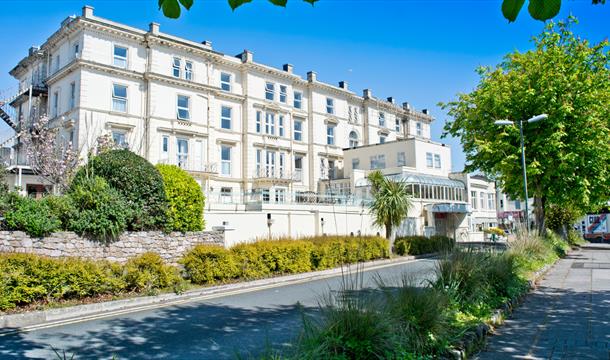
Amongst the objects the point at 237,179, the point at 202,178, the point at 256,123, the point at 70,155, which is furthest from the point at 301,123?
the point at 70,155

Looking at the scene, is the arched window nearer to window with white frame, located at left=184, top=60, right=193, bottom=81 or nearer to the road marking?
window with white frame, located at left=184, top=60, right=193, bottom=81

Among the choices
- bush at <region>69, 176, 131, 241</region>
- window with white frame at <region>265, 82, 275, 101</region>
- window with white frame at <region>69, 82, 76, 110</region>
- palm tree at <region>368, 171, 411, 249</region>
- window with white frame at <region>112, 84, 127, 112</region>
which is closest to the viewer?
bush at <region>69, 176, 131, 241</region>

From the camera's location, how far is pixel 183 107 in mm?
34781

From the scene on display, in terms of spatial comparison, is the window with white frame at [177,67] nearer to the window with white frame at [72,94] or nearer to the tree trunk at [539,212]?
the window with white frame at [72,94]

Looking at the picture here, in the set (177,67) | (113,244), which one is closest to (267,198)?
(177,67)

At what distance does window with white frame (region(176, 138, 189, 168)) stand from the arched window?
20.6 m

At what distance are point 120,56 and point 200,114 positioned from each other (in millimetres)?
6844

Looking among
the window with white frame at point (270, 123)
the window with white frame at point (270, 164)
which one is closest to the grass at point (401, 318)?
the window with white frame at point (270, 164)

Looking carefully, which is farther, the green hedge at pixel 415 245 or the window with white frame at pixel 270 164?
the window with white frame at pixel 270 164

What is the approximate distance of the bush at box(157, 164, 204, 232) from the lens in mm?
15609

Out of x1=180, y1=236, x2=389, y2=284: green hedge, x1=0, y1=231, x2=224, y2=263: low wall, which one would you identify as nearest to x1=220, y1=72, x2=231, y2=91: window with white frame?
x1=180, y1=236, x2=389, y2=284: green hedge

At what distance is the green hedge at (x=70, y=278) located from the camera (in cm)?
994

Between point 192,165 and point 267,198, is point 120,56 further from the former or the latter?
point 267,198

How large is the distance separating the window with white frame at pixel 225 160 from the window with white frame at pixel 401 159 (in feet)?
54.8
